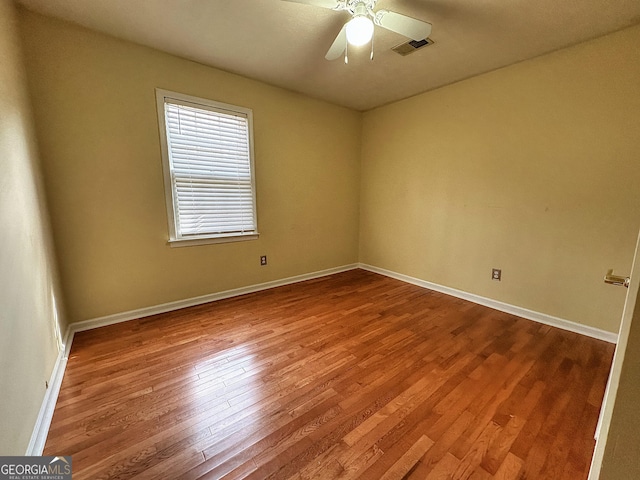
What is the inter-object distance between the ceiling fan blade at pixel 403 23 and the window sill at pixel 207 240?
2378 millimetres

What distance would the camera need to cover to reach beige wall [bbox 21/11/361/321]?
6.84 feet

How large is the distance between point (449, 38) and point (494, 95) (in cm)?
90

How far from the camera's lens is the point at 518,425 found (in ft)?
4.54

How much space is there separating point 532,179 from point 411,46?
65.3 inches

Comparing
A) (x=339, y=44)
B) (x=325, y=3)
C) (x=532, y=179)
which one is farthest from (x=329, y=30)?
(x=532, y=179)

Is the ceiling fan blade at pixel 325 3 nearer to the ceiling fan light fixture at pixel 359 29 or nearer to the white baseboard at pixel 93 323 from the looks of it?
the ceiling fan light fixture at pixel 359 29

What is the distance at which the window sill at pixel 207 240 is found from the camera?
2.72 m

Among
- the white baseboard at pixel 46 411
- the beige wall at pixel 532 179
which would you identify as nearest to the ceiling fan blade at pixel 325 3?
the beige wall at pixel 532 179

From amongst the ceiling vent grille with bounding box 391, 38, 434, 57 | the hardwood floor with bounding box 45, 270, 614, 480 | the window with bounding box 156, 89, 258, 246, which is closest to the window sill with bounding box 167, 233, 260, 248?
the window with bounding box 156, 89, 258, 246

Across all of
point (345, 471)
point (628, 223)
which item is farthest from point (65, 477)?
point (628, 223)

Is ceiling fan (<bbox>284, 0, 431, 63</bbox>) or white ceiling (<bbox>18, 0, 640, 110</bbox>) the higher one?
white ceiling (<bbox>18, 0, 640, 110</bbox>)

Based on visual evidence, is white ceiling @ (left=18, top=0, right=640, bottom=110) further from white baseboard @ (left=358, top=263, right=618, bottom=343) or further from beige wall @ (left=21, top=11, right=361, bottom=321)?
white baseboard @ (left=358, top=263, right=618, bottom=343)

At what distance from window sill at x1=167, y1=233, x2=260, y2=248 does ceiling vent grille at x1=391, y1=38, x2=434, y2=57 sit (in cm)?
237

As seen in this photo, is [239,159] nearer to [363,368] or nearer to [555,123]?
[363,368]
